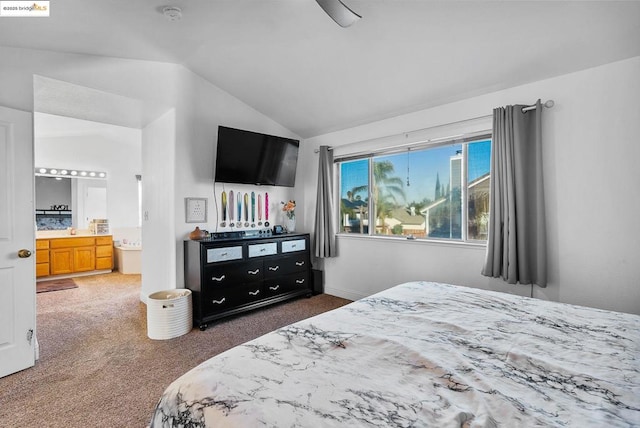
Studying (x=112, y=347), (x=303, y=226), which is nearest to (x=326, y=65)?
(x=303, y=226)

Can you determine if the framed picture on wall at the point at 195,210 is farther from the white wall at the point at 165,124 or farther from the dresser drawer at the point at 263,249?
the dresser drawer at the point at 263,249

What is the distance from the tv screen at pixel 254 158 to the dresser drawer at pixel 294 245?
2.62 ft

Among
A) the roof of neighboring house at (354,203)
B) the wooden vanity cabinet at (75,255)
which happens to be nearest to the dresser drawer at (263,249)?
the roof of neighboring house at (354,203)

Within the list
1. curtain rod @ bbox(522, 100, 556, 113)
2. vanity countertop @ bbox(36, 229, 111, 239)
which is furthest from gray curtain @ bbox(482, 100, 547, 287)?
vanity countertop @ bbox(36, 229, 111, 239)

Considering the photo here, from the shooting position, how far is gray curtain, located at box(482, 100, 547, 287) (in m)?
2.62

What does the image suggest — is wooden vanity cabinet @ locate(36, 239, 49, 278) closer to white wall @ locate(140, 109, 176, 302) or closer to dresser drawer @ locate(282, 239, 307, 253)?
white wall @ locate(140, 109, 176, 302)

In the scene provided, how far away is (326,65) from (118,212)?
537 cm

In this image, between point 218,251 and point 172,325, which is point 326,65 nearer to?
point 218,251

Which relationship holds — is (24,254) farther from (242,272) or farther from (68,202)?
(68,202)

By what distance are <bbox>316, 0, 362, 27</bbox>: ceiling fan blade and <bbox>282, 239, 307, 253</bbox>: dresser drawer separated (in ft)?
8.73

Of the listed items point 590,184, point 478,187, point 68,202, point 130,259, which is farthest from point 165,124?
point 590,184

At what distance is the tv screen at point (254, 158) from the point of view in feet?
11.8

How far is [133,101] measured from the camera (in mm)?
3168

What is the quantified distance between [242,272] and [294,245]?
2.78 feet
